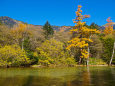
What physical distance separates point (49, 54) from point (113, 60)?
1496 cm

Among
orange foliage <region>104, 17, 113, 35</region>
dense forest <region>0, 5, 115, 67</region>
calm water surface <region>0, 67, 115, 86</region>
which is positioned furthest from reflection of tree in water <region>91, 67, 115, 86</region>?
orange foliage <region>104, 17, 113, 35</region>

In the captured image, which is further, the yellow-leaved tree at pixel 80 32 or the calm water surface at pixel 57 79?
the yellow-leaved tree at pixel 80 32

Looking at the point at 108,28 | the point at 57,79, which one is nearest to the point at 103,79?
the point at 57,79

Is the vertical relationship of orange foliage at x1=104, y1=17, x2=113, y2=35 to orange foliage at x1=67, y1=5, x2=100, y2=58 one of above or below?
above

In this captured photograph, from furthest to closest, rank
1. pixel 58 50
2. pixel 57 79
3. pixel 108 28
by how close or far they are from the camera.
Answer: pixel 108 28 → pixel 58 50 → pixel 57 79

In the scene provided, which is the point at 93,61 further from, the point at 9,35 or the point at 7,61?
the point at 9,35

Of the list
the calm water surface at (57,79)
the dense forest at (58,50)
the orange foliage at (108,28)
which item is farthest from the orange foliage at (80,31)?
the orange foliage at (108,28)

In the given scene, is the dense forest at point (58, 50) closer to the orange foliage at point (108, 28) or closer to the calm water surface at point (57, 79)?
the calm water surface at point (57, 79)

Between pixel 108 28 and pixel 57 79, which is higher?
pixel 108 28

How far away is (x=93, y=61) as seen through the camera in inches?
1305

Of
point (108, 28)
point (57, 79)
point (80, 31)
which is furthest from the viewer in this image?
point (108, 28)

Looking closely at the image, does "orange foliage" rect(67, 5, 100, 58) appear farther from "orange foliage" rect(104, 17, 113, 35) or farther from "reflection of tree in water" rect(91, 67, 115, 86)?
"orange foliage" rect(104, 17, 113, 35)

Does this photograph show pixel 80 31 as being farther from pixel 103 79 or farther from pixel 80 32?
pixel 103 79

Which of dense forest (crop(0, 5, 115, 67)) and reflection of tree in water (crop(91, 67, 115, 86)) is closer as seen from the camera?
reflection of tree in water (crop(91, 67, 115, 86))
